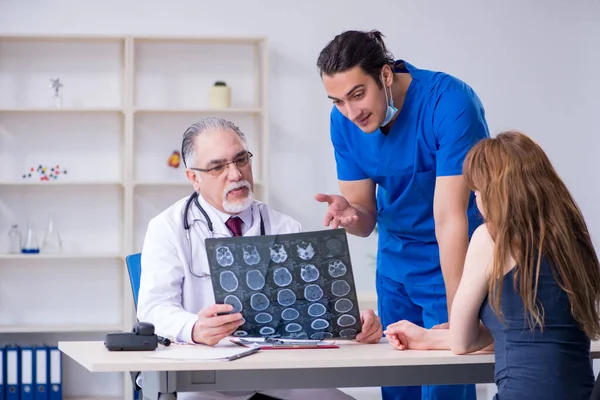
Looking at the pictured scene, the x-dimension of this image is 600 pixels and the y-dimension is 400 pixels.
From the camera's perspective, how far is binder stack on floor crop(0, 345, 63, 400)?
13.5ft

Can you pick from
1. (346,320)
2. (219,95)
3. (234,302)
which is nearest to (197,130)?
(234,302)


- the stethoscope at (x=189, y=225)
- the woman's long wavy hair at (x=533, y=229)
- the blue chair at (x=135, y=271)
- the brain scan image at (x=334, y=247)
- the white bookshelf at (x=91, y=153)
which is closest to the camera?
the woman's long wavy hair at (x=533, y=229)

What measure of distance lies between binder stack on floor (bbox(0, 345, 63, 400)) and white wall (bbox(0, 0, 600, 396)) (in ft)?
4.70

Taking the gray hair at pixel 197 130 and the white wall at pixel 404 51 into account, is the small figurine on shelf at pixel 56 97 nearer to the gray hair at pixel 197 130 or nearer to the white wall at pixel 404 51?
the white wall at pixel 404 51

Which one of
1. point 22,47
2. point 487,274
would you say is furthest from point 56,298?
point 487,274

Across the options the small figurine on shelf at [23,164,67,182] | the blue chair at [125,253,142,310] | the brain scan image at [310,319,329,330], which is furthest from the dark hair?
the small figurine on shelf at [23,164,67,182]

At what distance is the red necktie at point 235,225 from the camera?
2.25 m

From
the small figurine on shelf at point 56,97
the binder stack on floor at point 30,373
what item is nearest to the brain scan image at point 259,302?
the binder stack on floor at point 30,373

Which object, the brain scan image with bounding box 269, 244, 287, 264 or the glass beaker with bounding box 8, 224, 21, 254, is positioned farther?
the glass beaker with bounding box 8, 224, 21, 254

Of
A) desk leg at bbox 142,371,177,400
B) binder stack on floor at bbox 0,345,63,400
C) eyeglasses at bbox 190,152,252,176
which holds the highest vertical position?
eyeglasses at bbox 190,152,252,176

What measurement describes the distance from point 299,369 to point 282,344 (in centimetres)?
16

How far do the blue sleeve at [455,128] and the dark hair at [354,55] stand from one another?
0.62ft

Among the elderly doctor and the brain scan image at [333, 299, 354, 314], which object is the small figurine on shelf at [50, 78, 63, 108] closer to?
the elderly doctor

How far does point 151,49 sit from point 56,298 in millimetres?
1443
